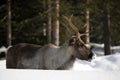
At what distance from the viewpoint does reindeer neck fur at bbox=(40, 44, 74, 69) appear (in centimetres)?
704

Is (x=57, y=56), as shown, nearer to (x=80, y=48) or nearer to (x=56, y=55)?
(x=56, y=55)

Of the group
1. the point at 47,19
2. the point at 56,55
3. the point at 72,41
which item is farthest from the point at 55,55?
the point at 47,19

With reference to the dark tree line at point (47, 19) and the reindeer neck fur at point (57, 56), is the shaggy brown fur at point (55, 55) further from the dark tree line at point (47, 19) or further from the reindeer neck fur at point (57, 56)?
the dark tree line at point (47, 19)

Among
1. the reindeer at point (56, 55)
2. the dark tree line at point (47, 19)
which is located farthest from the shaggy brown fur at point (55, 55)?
the dark tree line at point (47, 19)

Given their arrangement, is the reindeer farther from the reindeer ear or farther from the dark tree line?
the dark tree line

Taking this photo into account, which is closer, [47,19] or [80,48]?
[80,48]

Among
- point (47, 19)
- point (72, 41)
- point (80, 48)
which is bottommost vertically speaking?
point (80, 48)

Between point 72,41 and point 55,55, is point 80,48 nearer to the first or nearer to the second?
point 72,41

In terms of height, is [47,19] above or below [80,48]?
above

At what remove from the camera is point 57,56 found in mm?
7168

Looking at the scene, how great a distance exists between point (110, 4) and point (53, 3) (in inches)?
97.6

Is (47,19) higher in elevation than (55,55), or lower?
higher

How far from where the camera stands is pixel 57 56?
7168 millimetres

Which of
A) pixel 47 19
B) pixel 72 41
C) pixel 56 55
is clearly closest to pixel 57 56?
pixel 56 55
